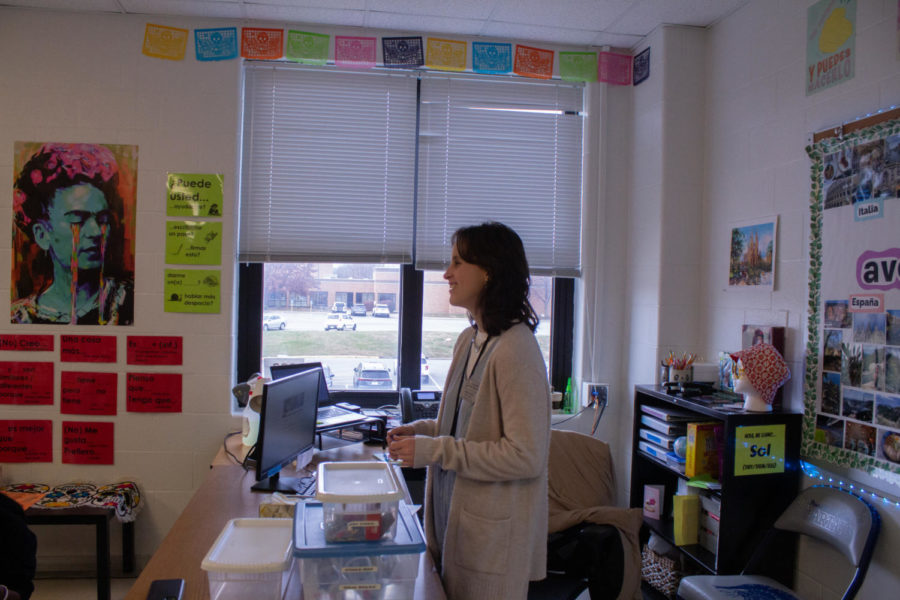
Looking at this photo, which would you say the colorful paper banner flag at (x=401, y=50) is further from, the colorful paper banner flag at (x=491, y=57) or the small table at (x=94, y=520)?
the small table at (x=94, y=520)

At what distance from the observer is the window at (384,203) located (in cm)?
316

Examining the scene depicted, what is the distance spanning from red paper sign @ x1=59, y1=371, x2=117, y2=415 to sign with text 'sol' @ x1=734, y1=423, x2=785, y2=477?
2.90 metres

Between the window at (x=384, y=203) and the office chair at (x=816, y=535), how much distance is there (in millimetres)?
1455

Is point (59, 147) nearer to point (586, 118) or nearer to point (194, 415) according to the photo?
point (194, 415)

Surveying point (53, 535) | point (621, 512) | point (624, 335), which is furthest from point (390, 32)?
point (53, 535)

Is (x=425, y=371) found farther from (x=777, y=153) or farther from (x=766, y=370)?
(x=777, y=153)

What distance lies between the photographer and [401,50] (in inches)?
124

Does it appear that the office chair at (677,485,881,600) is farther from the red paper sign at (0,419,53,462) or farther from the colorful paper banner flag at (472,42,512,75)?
the red paper sign at (0,419,53,462)

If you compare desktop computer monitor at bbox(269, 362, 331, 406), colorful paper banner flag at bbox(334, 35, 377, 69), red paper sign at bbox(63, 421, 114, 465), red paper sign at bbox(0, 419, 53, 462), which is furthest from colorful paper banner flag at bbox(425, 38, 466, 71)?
red paper sign at bbox(0, 419, 53, 462)

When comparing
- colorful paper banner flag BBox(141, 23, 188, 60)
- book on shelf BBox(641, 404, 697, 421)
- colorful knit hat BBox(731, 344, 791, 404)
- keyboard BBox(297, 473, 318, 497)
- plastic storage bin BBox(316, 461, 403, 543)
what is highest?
colorful paper banner flag BBox(141, 23, 188, 60)

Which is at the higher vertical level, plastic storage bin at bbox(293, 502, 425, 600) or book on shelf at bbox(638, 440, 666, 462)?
plastic storage bin at bbox(293, 502, 425, 600)

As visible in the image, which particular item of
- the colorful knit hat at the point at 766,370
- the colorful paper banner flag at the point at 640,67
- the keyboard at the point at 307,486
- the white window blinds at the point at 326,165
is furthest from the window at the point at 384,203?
the colorful knit hat at the point at 766,370

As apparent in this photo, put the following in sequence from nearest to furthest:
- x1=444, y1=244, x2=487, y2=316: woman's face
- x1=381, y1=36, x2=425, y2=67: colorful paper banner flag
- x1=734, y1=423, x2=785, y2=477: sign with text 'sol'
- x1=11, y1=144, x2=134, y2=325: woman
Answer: x1=444, y1=244, x2=487, y2=316: woman's face, x1=734, y1=423, x2=785, y2=477: sign with text 'sol', x1=11, y1=144, x2=134, y2=325: woman, x1=381, y1=36, x2=425, y2=67: colorful paper banner flag

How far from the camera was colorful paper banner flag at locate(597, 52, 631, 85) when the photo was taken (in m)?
3.27
